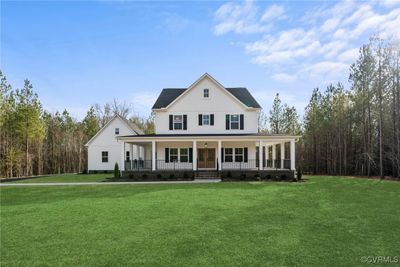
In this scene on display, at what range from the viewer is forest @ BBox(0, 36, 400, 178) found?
26.0 metres

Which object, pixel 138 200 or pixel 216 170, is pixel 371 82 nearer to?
pixel 216 170

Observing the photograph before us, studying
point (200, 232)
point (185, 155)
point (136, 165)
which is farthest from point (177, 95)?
point (200, 232)

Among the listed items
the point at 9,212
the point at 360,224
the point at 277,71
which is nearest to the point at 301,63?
the point at 277,71

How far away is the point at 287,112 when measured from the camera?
136ft

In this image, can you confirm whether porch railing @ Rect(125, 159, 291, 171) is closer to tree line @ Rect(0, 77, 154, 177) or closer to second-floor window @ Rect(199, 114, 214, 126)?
second-floor window @ Rect(199, 114, 214, 126)

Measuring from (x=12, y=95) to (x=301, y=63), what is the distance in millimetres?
30911

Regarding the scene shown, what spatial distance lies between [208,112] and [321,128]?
17.7 m

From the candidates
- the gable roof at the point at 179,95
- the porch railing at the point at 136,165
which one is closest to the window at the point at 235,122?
the gable roof at the point at 179,95

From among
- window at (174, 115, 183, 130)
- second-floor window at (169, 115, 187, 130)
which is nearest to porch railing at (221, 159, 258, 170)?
second-floor window at (169, 115, 187, 130)

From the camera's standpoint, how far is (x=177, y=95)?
94.0ft

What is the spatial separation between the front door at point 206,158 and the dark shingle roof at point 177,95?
17.4ft

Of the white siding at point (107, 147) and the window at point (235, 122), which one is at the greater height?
the window at point (235, 122)

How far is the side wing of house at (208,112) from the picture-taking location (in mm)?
24953

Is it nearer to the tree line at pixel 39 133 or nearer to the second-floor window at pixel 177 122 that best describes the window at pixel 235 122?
the second-floor window at pixel 177 122
